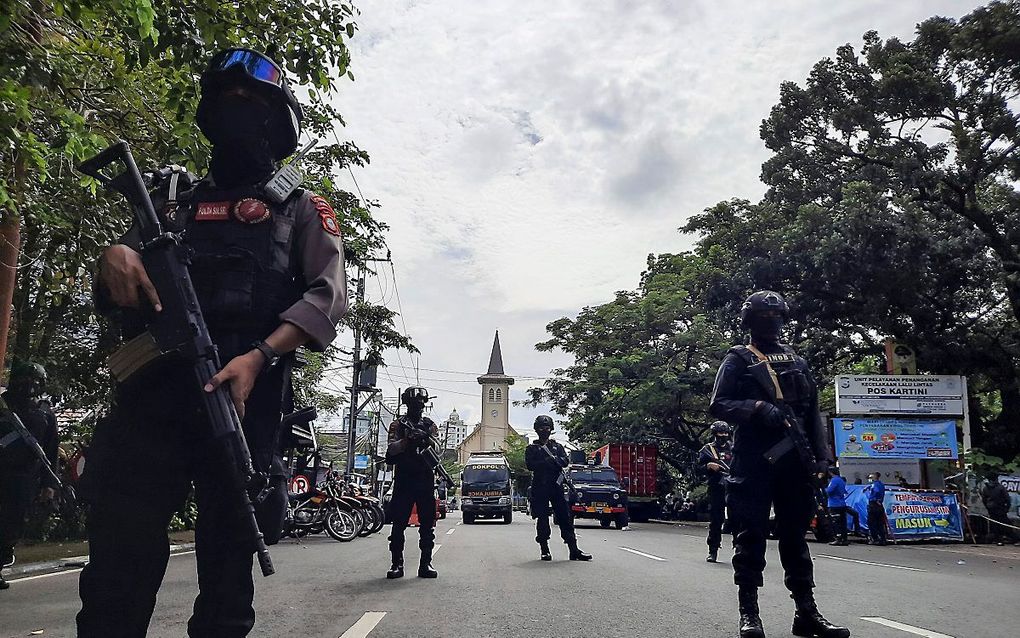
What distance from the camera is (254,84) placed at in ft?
8.20

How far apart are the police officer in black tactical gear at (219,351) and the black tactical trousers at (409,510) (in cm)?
595

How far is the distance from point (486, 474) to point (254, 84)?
94.6ft

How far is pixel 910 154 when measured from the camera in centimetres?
2247

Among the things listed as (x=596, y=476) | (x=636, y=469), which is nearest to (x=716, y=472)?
(x=596, y=476)

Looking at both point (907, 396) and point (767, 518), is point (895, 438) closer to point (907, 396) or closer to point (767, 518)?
point (907, 396)

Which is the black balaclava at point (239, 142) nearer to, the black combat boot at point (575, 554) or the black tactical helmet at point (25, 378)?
the black tactical helmet at point (25, 378)

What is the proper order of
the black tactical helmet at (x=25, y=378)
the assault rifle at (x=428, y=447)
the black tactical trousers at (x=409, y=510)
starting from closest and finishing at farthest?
1. the black tactical helmet at (x=25, y=378)
2. the black tactical trousers at (x=409, y=510)
3. the assault rifle at (x=428, y=447)

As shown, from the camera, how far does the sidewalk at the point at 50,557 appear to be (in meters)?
8.99

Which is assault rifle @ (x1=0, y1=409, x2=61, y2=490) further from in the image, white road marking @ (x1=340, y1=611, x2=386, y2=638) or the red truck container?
the red truck container

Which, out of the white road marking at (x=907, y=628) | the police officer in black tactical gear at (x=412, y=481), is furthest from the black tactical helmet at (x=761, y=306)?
the police officer in black tactical gear at (x=412, y=481)

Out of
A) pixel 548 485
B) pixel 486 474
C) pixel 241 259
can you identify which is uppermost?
pixel 241 259

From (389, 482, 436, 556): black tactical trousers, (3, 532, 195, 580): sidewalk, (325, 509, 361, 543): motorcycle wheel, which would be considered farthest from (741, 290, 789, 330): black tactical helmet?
(325, 509, 361, 543): motorcycle wheel

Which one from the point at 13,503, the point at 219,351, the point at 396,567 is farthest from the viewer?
the point at 396,567

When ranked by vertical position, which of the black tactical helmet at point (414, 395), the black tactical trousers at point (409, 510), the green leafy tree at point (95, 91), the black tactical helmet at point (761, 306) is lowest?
the black tactical trousers at point (409, 510)
